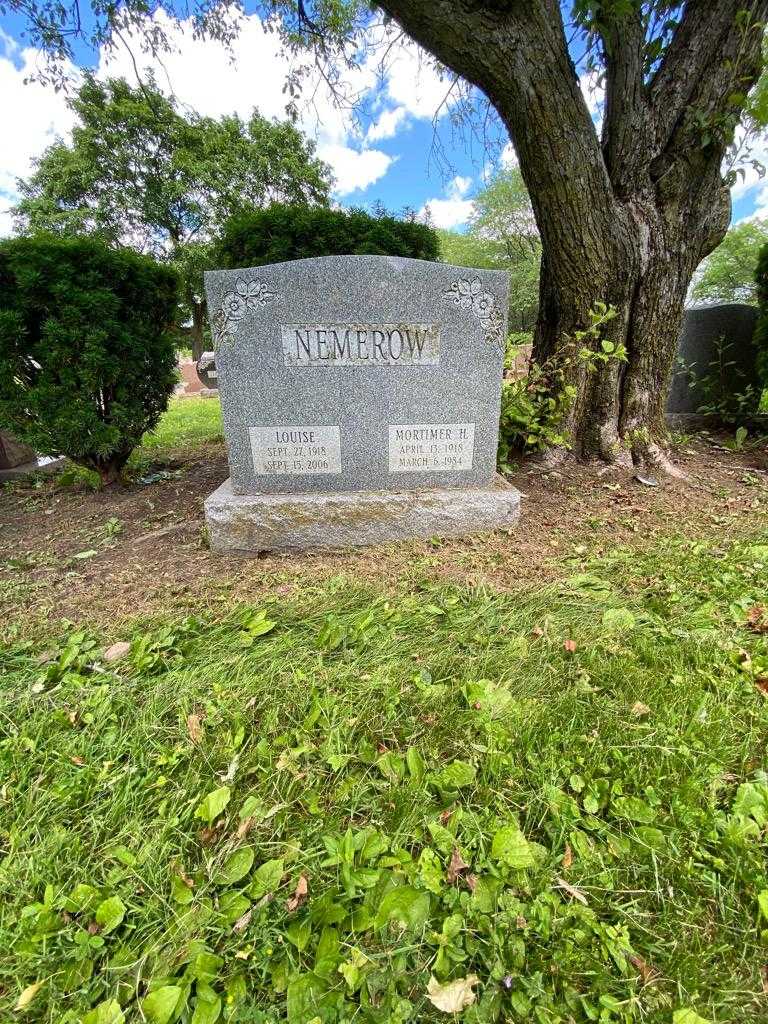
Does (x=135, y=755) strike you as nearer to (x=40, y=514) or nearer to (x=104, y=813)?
(x=104, y=813)

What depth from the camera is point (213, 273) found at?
2.42 m

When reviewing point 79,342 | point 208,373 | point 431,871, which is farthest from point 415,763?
point 208,373

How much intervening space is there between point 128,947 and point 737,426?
5616 mm

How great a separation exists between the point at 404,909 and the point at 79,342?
3699mm

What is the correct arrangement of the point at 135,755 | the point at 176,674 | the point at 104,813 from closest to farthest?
1. the point at 104,813
2. the point at 135,755
3. the point at 176,674

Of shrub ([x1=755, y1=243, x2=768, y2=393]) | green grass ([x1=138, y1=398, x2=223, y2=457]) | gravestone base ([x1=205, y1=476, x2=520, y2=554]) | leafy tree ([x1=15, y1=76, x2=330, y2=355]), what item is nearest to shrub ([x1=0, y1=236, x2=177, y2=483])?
green grass ([x1=138, y1=398, x2=223, y2=457])

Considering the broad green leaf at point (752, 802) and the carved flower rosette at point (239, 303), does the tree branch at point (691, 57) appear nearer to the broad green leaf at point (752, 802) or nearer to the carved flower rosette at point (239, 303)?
the carved flower rosette at point (239, 303)

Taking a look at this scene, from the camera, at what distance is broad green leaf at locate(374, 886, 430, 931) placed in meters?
0.99

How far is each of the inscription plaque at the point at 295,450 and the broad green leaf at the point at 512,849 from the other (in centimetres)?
202

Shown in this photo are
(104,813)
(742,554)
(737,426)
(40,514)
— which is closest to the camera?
(104,813)

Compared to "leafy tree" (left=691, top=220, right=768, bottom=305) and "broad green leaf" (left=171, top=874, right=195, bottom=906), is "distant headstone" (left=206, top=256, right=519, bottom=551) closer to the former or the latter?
"broad green leaf" (left=171, top=874, right=195, bottom=906)

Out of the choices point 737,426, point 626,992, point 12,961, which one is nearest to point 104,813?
point 12,961

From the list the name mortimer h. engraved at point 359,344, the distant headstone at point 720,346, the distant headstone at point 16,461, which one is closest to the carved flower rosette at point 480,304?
the name mortimer h. engraved at point 359,344

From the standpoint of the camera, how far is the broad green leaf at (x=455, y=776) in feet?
4.12
